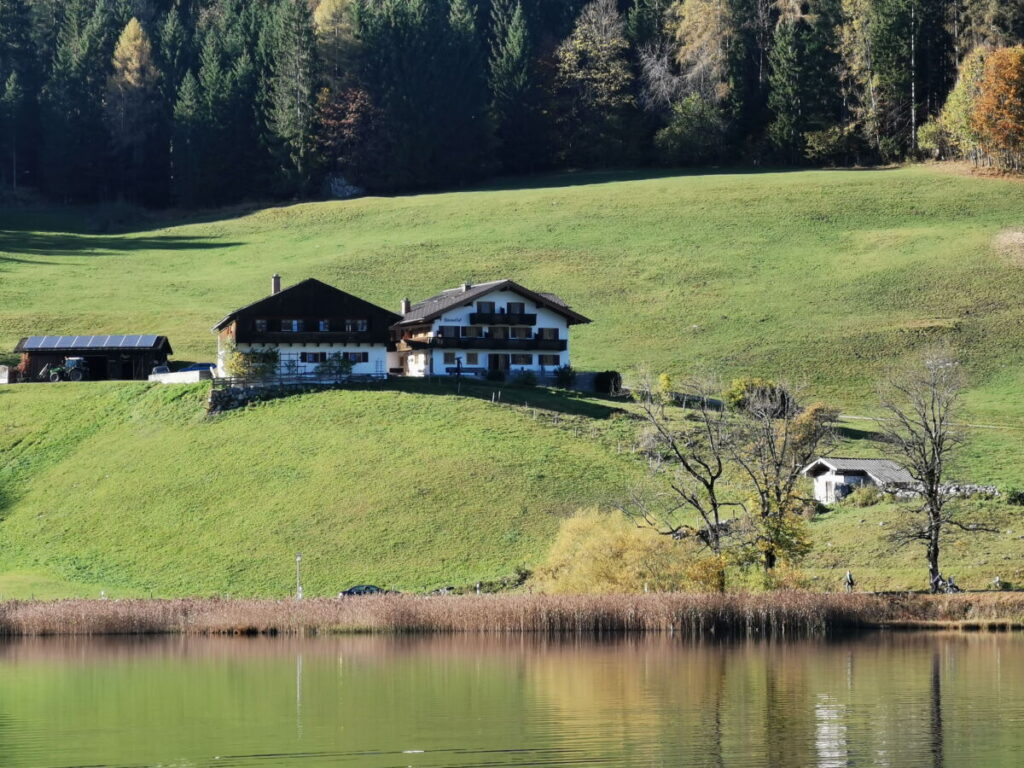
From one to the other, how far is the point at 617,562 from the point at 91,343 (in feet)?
184

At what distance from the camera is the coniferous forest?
159375 mm

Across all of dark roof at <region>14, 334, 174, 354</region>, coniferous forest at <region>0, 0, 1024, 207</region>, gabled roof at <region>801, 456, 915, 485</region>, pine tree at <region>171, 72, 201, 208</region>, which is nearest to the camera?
gabled roof at <region>801, 456, 915, 485</region>

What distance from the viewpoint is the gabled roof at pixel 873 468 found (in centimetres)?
7612

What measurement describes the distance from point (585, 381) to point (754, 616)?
4682 centimetres

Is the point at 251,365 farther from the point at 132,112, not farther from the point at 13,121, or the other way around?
the point at 13,121

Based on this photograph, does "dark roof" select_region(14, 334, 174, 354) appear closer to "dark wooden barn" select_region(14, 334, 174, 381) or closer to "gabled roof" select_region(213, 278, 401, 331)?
"dark wooden barn" select_region(14, 334, 174, 381)

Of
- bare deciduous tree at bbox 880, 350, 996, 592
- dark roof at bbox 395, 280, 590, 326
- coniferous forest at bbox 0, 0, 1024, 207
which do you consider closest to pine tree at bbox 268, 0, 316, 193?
coniferous forest at bbox 0, 0, 1024, 207

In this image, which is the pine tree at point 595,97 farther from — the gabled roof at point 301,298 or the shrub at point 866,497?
the shrub at point 866,497

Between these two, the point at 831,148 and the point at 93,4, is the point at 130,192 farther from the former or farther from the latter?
the point at 831,148

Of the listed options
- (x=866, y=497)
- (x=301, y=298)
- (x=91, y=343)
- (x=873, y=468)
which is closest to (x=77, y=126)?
(x=91, y=343)

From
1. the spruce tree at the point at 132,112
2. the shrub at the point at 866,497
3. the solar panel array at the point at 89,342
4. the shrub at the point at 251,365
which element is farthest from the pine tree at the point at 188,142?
the shrub at the point at 866,497

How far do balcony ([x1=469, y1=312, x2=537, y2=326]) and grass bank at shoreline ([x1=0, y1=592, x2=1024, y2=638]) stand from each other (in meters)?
46.8

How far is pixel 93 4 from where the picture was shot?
619 ft

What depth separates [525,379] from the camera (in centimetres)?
9912
